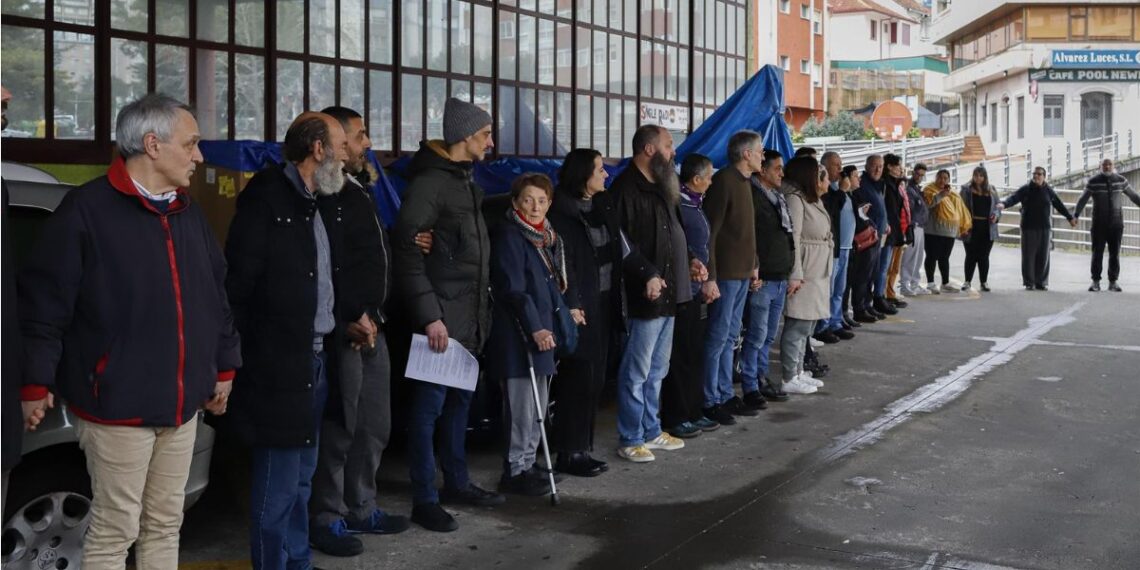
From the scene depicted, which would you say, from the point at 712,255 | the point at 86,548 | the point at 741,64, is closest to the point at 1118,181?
the point at 741,64

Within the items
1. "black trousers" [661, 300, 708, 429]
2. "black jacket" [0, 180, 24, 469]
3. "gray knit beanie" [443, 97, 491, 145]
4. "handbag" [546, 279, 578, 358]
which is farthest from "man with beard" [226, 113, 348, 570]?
"black trousers" [661, 300, 708, 429]

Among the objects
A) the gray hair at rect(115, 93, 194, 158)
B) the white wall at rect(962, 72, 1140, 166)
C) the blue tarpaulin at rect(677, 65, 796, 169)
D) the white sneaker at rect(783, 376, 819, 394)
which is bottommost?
the white sneaker at rect(783, 376, 819, 394)

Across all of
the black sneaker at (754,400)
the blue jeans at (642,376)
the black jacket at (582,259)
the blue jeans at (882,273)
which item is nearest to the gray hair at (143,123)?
the black jacket at (582,259)

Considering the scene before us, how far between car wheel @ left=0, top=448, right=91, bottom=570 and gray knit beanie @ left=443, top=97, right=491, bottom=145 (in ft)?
7.93

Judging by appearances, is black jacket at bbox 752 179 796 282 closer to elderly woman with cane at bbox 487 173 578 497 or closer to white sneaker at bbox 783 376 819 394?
white sneaker at bbox 783 376 819 394

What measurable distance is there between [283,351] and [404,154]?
5528 millimetres

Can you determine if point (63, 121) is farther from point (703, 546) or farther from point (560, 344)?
point (703, 546)

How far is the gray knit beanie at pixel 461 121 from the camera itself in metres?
6.88

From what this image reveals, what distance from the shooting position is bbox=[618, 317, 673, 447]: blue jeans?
27.8 ft

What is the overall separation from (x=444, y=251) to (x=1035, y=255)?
15089 mm

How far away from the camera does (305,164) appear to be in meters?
5.62

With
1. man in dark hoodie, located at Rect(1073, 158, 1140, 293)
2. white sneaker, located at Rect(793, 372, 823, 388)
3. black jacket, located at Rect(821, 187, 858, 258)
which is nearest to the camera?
white sneaker, located at Rect(793, 372, 823, 388)

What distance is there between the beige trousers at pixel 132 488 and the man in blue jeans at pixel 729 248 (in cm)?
533

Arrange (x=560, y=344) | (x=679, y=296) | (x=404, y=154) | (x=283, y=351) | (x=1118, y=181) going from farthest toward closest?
(x=1118, y=181) < (x=404, y=154) < (x=679, y=296) < (x=560, y=344) < (x=283, y=351)
